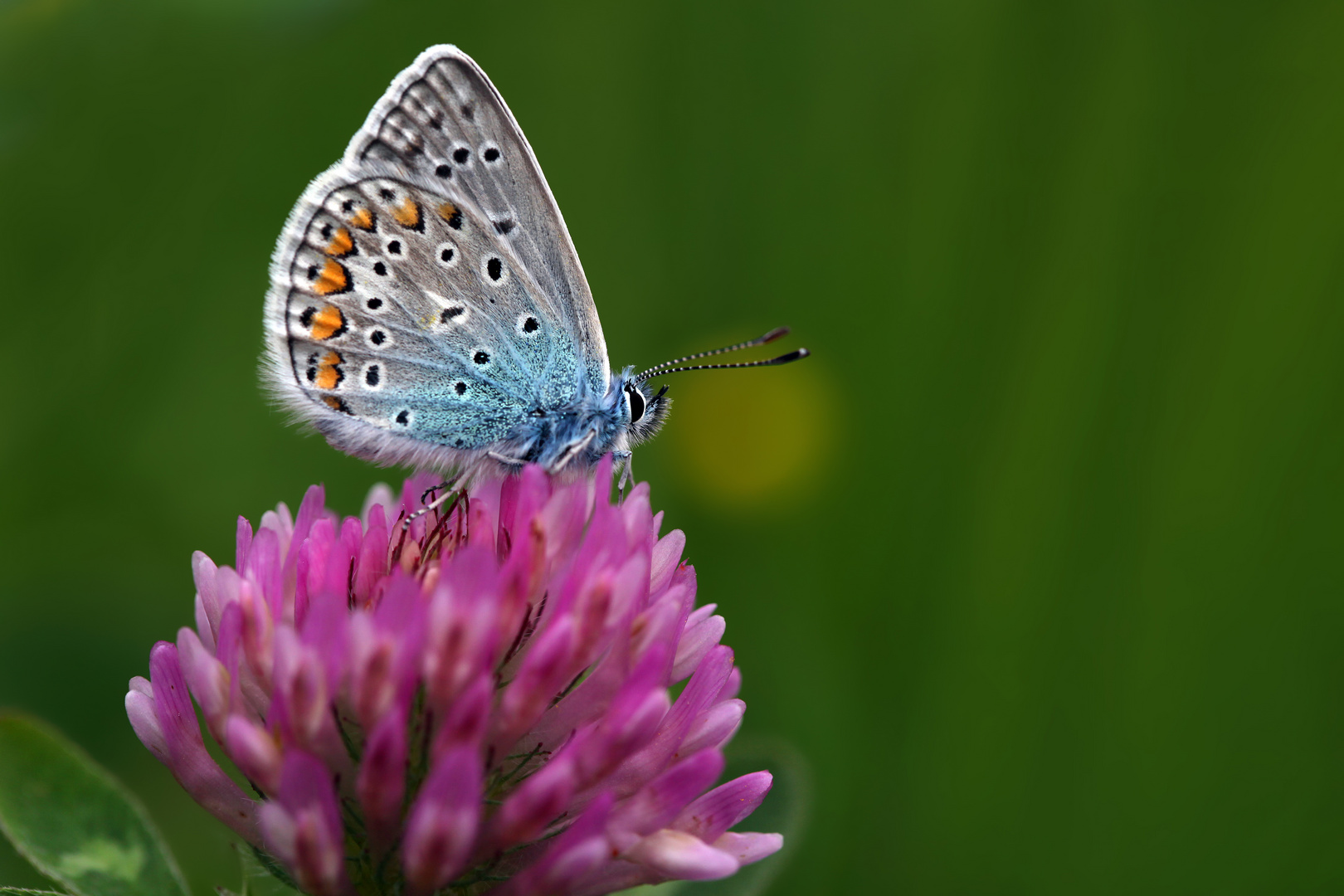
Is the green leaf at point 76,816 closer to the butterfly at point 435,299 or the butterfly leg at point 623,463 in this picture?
the butterfly at point 435,299

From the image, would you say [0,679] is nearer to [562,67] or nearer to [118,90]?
[118,90]

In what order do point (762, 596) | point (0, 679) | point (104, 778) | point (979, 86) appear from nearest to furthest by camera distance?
point (104, 778)
point (0, 679)
point (762, 596)
point (979, 86)

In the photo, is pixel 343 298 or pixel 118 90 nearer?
pixel 343 298

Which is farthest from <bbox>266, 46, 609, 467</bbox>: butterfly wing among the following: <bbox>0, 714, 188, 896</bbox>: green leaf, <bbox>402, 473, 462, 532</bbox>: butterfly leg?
<bbox>0, 714, 188, 896</bbox>: green leaf

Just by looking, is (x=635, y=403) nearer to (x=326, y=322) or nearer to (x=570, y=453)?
(x=570, y=453)

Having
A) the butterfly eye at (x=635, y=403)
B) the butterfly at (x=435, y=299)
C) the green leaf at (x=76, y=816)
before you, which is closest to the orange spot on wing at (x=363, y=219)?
the butterfly at (x=435, y=299)

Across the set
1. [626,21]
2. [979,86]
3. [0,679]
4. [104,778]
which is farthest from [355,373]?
[979,86]

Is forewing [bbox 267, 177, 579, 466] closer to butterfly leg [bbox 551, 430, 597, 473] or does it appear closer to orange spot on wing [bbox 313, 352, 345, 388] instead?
orange spot on wing [bbox 313, 352, 345, 388]

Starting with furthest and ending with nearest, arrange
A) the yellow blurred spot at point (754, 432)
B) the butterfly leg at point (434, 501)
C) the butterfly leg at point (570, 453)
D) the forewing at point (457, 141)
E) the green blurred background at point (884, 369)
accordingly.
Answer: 1. the yellow blurred spot at point (754, 432)
2. the green blurred background at point (884, 369)
3. the forewing at point (457, 141)
4. the butterfly leg at point (570, 453)
5. the butterfly leg at point (434, 501)
